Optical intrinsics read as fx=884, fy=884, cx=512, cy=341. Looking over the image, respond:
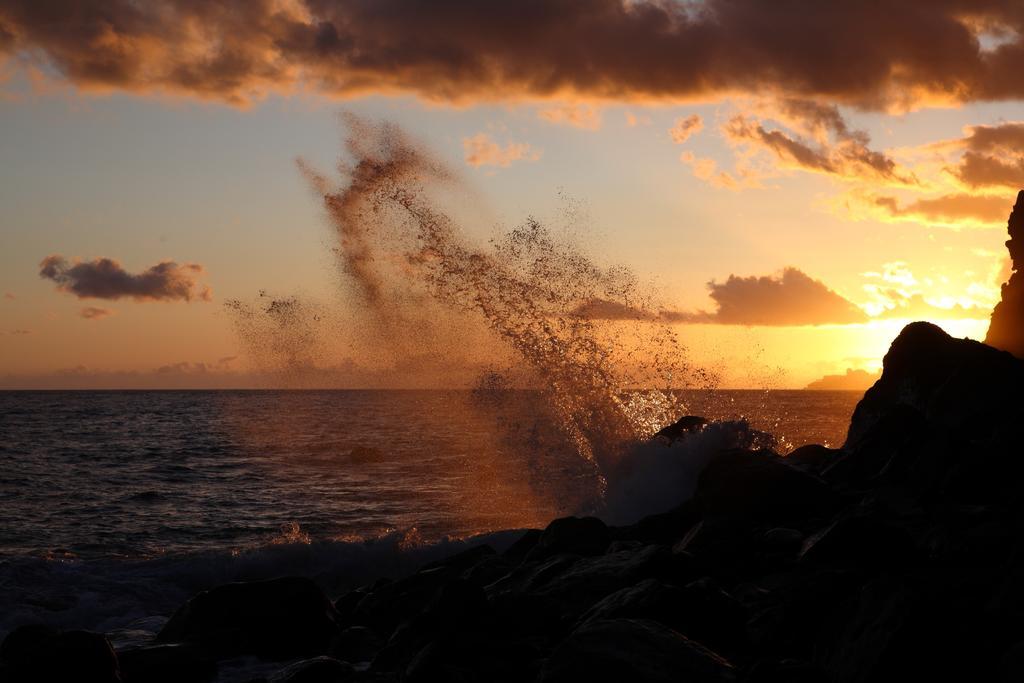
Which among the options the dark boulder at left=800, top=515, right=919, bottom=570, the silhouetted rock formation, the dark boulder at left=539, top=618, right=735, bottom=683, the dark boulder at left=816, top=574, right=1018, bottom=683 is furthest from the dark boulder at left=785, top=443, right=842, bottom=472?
the silhouetted rock formation

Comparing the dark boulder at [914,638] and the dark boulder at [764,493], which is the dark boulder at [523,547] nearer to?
the dark boulder at [764,493]

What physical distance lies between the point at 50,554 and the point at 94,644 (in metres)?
15.5

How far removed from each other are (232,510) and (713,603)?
27036 mm

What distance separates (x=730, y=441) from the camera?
999 inches

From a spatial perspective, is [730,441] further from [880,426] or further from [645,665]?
[645,665]

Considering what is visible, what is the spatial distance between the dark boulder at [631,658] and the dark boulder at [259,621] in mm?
6485

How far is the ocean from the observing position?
19781mm

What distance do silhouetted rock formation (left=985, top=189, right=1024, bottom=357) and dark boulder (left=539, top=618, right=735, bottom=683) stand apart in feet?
140

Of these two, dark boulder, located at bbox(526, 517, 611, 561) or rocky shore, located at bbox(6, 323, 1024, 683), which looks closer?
rocky shore, located at bbox(6, 323, 1024, 683)

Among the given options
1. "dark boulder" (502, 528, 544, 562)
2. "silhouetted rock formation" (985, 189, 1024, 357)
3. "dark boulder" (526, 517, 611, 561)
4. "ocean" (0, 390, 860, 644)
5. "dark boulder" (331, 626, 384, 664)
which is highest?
"silhouetted rock formation" (985, 189, 1024, 357)

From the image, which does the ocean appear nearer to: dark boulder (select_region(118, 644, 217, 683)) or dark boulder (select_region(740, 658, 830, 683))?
dark boulder (select_region(118, 644, 217, 683))

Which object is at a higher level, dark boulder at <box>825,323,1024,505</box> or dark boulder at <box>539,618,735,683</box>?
dark boulder at <box>825,323,1024,505</box>

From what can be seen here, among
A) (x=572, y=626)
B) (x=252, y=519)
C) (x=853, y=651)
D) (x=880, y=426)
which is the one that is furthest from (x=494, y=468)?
(x=853, y=651)

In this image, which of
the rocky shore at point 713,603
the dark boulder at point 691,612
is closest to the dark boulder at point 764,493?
the rocky shore at point 713,603
